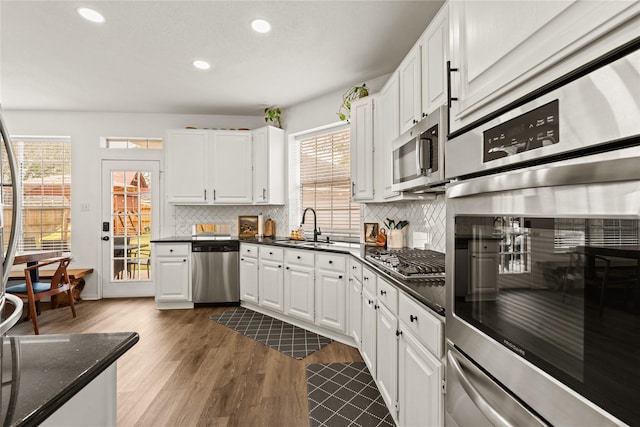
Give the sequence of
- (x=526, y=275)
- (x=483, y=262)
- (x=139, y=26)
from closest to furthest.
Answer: (x=526, y=275)
(x=483, y=262)
(x=139, y=26)

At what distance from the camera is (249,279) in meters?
4.16

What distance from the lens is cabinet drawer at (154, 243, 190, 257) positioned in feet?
14.0

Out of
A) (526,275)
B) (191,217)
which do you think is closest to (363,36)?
(526,275)

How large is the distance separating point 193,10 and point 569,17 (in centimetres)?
256

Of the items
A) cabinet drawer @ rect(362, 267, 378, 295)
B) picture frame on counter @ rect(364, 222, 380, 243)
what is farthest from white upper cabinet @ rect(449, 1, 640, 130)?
picture frame on counter @ rect(364, 222, 380, 243)

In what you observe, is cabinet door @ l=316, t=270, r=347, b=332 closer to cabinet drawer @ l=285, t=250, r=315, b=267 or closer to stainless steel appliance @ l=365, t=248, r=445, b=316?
cabinet drawer @ l=285, t=250, r=315, b=267

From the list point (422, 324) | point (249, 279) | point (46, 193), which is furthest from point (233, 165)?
point (422, 324)

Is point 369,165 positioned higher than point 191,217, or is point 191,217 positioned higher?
point 369,165

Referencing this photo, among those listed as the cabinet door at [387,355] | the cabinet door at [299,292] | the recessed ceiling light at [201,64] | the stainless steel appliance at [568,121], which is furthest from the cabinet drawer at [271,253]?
the stainless steel appliance at [568,121]

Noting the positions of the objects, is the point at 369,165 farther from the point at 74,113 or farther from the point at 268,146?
the point at 74,113

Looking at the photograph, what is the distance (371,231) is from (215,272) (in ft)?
7.20

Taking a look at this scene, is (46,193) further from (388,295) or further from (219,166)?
(388,295)

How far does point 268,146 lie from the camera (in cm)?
441

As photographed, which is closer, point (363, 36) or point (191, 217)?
point (363, 36)
